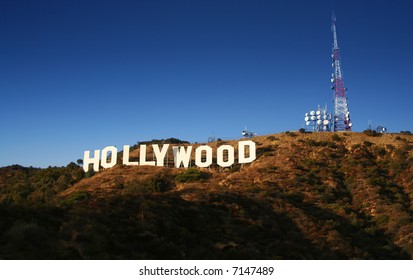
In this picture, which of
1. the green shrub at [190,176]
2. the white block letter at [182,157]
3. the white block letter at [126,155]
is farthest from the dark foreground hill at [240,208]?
the white block letter at [126,155]

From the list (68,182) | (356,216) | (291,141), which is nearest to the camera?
(356,216)

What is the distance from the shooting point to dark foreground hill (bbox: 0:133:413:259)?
24.6 meters

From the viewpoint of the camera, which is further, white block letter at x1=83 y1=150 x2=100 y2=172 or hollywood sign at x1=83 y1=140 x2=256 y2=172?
white block letter at x1=83 y1=150 x2=100 y2=172

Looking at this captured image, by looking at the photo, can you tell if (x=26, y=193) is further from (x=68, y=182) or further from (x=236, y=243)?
(x=236, y=243)

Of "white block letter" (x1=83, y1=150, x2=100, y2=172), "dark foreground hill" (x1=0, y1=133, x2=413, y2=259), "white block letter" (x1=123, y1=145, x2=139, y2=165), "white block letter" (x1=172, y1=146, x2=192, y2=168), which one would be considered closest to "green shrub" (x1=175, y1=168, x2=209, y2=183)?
"dark foreground hill" (x1=0, y1=133, x2=413, y2=259)

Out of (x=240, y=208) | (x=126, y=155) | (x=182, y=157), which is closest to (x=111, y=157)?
(x=126, y=155)

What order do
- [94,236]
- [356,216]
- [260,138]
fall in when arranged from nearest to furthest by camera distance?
Result: [94,236] → [356,216] → [260,138]

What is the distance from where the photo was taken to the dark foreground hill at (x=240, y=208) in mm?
24578

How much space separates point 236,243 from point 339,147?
43.9m

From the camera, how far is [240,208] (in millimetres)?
37625

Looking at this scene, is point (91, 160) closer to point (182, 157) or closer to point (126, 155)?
point (126, 155)

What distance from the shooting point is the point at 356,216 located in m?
41.9

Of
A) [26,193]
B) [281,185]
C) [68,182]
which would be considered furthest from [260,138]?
[26,193]

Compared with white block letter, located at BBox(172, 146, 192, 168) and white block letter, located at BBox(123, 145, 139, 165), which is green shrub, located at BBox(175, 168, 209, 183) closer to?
white block letter, located at BBox(172, 146, 192, 168)
